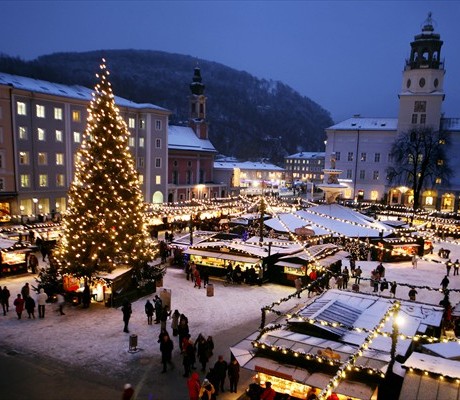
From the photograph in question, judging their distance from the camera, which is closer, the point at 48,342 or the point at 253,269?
the point at 48,342

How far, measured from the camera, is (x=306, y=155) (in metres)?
132

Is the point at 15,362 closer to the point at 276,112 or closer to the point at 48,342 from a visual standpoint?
the point at 48,342

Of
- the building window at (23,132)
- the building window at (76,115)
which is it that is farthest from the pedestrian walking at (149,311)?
the building window at (76,115)

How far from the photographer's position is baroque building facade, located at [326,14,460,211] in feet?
193

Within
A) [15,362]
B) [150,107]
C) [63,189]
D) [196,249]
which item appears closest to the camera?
[15,362]

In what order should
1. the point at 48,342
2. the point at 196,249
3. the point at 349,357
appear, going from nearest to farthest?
the point at 349,357
the point at 48,342
the point at 196,249

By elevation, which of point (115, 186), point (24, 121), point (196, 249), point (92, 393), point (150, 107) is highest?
point (150, 107)

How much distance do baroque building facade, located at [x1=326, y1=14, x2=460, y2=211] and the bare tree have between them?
2.97 feet

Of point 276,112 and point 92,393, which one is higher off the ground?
point 276,112

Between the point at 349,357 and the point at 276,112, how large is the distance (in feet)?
600

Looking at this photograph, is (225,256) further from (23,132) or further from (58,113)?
(58,113)

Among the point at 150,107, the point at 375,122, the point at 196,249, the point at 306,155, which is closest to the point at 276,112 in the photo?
the point at 306,155

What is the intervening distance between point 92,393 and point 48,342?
4.04m

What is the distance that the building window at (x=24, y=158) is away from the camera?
38.9 metres
